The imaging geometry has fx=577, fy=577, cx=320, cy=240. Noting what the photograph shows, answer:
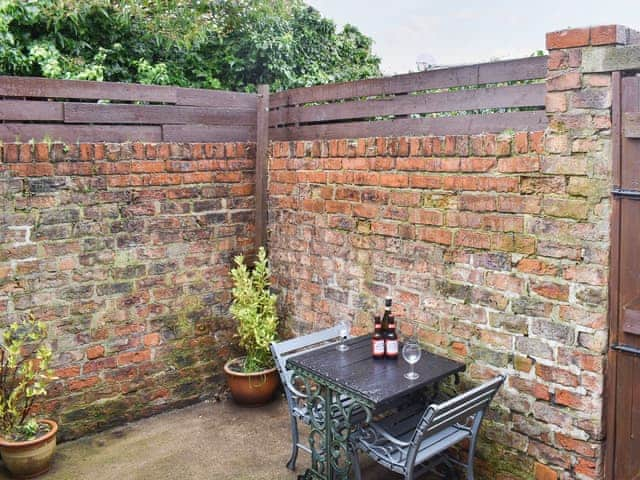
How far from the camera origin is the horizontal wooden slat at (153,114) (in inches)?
150

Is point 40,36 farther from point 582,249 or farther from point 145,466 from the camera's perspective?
point 582,249

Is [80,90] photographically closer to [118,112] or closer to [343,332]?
[118,112]

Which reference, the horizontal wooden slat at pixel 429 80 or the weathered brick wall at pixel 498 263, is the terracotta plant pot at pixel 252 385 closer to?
the weathered brick wall at pixel 498 263

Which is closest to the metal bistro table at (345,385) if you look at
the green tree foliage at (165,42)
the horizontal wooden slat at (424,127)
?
the horizontal wooden slat at (424,127)

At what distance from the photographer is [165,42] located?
19.4 feet

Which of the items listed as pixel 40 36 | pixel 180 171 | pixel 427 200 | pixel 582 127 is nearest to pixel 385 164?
pixel 427 200

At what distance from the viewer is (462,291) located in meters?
3.22

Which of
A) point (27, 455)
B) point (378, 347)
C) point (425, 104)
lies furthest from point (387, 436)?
point (27, 455)

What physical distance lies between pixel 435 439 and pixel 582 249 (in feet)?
3.96

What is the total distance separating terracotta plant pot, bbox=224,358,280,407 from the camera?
4363mm

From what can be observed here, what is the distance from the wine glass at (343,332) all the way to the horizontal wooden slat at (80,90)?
2016 mm

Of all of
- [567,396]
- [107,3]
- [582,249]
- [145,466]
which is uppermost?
[107,3]

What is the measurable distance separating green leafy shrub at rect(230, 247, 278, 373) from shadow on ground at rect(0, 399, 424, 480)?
15.7 inches

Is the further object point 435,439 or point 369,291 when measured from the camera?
point 369,291
